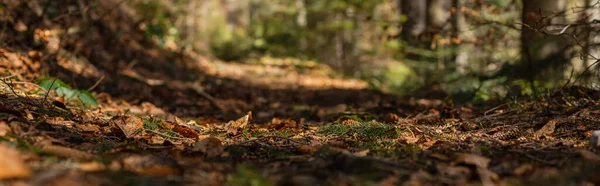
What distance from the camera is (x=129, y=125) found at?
122 inches

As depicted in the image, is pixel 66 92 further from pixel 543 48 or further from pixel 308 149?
pixel 543 48

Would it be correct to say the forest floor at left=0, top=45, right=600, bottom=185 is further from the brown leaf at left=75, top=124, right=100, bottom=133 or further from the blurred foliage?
the blurred foliage

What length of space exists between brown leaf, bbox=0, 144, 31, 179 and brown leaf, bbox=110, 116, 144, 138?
1.31 metres

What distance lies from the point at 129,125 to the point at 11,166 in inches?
63.2

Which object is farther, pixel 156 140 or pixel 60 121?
pixel 60 121

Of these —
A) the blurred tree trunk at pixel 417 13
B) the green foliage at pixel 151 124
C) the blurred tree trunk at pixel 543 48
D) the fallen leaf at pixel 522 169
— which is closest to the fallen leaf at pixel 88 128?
the green foliage at pixel 151 124

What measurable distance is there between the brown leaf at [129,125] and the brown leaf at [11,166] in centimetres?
131

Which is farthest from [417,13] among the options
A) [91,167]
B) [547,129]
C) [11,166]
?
[11,166]

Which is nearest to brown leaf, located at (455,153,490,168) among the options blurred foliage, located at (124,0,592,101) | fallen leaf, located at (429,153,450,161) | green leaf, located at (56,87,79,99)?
fallen leaf, located at (429,153,450,161)

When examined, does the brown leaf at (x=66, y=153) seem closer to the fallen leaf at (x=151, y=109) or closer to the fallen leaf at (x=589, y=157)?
the fallen leaf at (x=589, y=157)

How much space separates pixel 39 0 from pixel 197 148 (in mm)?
5852

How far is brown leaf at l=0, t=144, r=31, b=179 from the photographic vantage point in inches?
58.1

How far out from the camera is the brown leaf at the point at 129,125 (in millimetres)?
2922

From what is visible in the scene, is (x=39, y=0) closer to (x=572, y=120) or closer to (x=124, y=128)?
(x=124, y=128)
